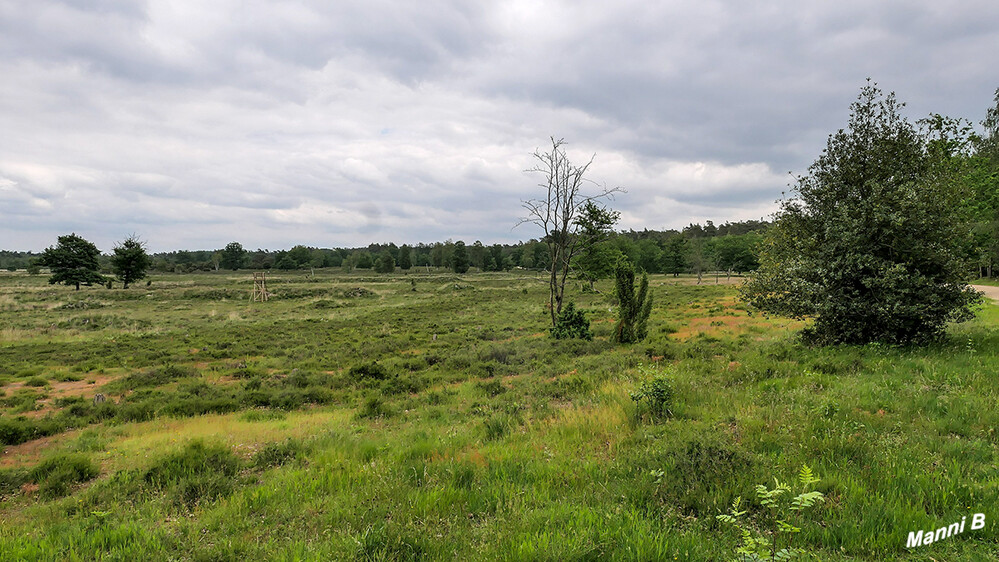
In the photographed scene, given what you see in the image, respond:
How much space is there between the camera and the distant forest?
85.2m

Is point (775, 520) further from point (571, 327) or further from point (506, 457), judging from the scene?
point (571, 327)

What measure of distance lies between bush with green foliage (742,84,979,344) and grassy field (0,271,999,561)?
1.06 metres

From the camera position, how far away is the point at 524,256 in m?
122

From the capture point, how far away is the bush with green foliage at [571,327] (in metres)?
20.1

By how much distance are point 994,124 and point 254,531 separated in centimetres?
5718

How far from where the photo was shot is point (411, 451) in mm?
6582

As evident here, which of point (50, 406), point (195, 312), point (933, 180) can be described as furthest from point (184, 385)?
point (195, 312)

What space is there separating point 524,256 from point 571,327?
102m

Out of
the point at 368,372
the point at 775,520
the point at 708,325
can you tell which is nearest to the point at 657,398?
the point at 775,520

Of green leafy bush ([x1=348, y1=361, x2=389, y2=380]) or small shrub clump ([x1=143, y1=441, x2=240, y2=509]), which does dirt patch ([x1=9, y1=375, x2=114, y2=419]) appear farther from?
small shrub clump ([x1=143, y1=441, x2=240, y2=509])

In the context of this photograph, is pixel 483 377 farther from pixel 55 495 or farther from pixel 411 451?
pixel 55 495

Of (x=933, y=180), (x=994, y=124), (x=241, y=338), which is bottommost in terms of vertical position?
(x=241, y=338)

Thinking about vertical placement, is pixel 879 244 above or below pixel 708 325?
above

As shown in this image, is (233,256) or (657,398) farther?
(233,256)
